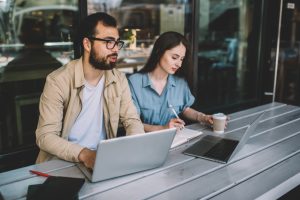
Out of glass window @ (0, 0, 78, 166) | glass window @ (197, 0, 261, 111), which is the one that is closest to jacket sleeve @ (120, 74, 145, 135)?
glass window @ (0, 0, 78, 166)

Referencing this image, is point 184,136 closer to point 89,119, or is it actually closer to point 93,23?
point 89,119

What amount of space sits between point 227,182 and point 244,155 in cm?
32

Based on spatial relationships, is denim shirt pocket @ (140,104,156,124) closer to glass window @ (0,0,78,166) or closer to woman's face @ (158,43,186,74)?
woman's face @ (158,43,186,74)

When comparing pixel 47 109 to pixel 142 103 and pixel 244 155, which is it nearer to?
pixel 142 103

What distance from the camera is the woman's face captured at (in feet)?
7.08

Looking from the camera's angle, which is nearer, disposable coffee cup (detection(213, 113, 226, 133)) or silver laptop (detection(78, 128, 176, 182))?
silver laptop (detection(78, 128, 176, 182))

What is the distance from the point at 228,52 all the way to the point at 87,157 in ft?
12.0

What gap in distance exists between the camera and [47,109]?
5.30ft

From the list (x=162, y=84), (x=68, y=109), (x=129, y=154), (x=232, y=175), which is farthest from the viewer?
Result: (x=162, y=84)

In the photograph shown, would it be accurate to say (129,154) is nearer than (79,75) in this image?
Yes

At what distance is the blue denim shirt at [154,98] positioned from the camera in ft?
7.22

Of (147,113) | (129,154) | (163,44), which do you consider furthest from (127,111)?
(129,154)

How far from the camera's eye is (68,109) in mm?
1749

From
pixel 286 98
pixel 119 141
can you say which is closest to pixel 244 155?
pixel 119 141
